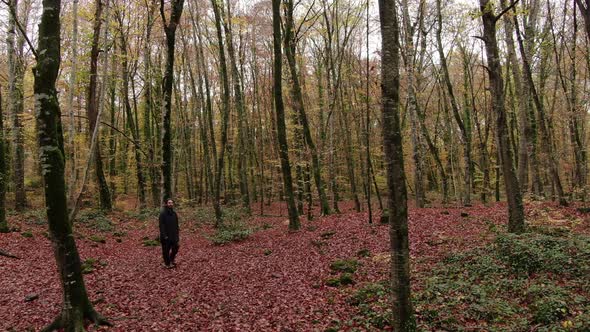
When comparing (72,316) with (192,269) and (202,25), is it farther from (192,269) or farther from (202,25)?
(202,25)

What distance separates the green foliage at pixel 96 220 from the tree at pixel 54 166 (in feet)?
35.8

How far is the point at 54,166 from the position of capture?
541cm

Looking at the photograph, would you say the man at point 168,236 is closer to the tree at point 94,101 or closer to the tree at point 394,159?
the tree at point 394,159

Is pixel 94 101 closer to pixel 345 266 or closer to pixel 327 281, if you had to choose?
pixel 345 266

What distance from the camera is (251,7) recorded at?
927 inches

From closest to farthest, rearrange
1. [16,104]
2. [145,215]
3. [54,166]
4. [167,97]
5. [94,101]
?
[54,166], [167,97], [16,104], [94,101], [145,215]

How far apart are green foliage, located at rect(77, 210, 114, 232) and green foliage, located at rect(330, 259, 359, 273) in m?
11.3

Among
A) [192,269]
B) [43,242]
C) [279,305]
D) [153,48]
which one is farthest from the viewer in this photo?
[153,48]

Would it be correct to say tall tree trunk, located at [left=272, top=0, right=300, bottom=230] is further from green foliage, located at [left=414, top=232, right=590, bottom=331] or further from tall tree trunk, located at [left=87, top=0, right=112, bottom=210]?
tall tree trunk, located at [left=87, top=0, right=112, bottom=210]

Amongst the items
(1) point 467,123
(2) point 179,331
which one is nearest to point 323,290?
(2) point 179,331

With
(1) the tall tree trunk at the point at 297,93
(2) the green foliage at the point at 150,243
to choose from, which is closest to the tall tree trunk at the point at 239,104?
(1) the tall tree trunk at the point at 297,93

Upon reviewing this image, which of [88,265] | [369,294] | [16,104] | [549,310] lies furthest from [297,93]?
[16,104]

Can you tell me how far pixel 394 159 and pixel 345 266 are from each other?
472cm

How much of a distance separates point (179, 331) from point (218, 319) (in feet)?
2.40
